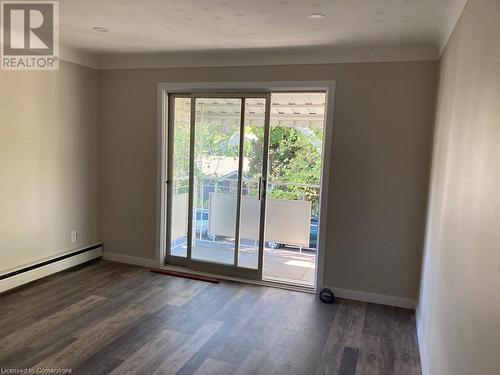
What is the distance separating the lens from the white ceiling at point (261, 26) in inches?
98.2

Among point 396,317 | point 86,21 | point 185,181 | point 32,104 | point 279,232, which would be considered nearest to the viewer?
point 86,21

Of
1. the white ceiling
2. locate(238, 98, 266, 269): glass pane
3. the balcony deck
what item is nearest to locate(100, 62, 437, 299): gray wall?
the white ceiling

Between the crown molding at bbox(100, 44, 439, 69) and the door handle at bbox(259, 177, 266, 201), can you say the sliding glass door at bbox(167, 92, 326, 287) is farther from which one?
the crown molding at bbox(100, 44, 439, 69)

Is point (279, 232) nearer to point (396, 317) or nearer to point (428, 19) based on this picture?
point (396, 317)

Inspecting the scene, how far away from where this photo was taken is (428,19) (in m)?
2.65

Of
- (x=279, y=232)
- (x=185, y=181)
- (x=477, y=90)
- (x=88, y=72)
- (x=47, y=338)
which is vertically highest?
(x=88, y=72)

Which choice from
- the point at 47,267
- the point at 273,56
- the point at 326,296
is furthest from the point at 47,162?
the point at 326,296

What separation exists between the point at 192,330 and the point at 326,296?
140 cm

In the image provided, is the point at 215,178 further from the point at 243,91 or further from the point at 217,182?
the point at 243,91

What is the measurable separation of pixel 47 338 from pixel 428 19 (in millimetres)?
3574

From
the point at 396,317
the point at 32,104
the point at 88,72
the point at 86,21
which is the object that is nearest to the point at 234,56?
the point at 86,21

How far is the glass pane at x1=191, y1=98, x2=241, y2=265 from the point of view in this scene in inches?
164

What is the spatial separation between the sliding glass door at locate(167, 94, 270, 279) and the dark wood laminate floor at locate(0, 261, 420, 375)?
437 mm

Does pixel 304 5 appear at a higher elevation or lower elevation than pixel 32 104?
higher
